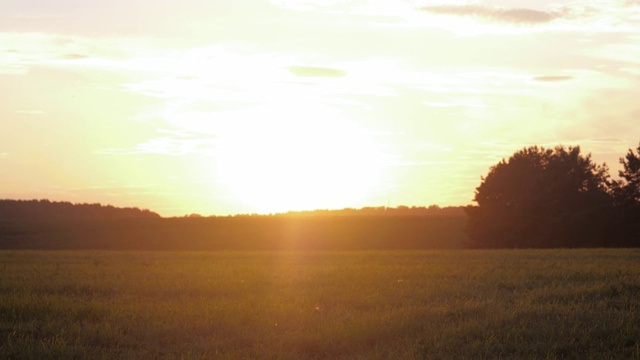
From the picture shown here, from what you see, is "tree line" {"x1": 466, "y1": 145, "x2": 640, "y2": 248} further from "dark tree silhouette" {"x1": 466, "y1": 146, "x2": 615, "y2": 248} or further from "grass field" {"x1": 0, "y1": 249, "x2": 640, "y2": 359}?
"grass field" {"x1": 0, "y1": 249, "x2": 640, "y2": 359}

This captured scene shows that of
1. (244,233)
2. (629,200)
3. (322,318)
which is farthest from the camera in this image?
(244,233)

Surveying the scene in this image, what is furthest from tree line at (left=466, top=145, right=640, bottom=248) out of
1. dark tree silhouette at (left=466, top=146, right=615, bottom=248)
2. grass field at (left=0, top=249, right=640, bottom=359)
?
grass field at (left=0, top=249, right=640, bottom=359)

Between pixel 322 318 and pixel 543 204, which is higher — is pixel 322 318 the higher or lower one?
the lower one

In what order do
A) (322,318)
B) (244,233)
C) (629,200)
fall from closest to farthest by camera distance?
(322,318), (629,200), (244,233)

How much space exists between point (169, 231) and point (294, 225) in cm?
1528

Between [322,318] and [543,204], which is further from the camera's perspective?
[543,204]

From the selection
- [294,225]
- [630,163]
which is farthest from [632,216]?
[294,225]

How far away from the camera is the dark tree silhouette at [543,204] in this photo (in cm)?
5928

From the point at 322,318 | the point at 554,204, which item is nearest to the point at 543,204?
the point at 554,204

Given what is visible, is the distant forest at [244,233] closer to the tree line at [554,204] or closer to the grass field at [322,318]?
the tree line at [554,204]

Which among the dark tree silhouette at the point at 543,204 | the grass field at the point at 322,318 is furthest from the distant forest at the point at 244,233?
the grass field at the point at 322,318

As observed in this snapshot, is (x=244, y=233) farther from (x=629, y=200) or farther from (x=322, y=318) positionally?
(x=322, y=318)

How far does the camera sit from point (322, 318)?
12.4 metres

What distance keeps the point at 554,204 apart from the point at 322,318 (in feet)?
175
